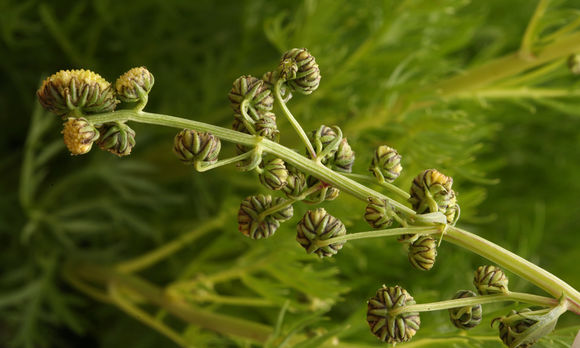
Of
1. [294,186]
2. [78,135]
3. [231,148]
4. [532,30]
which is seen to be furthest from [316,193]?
[231,148]

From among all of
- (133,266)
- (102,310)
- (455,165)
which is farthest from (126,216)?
(455,165)

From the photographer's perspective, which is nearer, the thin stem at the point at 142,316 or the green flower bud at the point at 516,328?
the green flower bud at the point at 516,328

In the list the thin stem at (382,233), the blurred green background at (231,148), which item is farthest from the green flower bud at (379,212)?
the blurred green background at (231,148)

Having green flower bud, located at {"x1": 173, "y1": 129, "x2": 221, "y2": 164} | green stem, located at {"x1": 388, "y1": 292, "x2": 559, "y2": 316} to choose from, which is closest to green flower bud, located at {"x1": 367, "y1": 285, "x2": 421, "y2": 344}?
green stem, located at {"x1": 388, "y1": 292, "x2": 559, "y2": 316}

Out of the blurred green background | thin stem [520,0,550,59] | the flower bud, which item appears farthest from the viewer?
the blurred green background

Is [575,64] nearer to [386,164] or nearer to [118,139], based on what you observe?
[386,164]

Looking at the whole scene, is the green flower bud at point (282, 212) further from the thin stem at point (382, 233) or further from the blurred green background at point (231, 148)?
the blurred green background at point (231, 148)

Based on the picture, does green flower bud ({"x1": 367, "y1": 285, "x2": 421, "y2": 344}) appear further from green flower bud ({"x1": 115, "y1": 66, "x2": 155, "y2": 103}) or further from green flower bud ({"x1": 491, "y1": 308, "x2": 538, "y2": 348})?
green flower bud ({"x1": 115, "y1": 66, "x2": 155, "y2": 103})
